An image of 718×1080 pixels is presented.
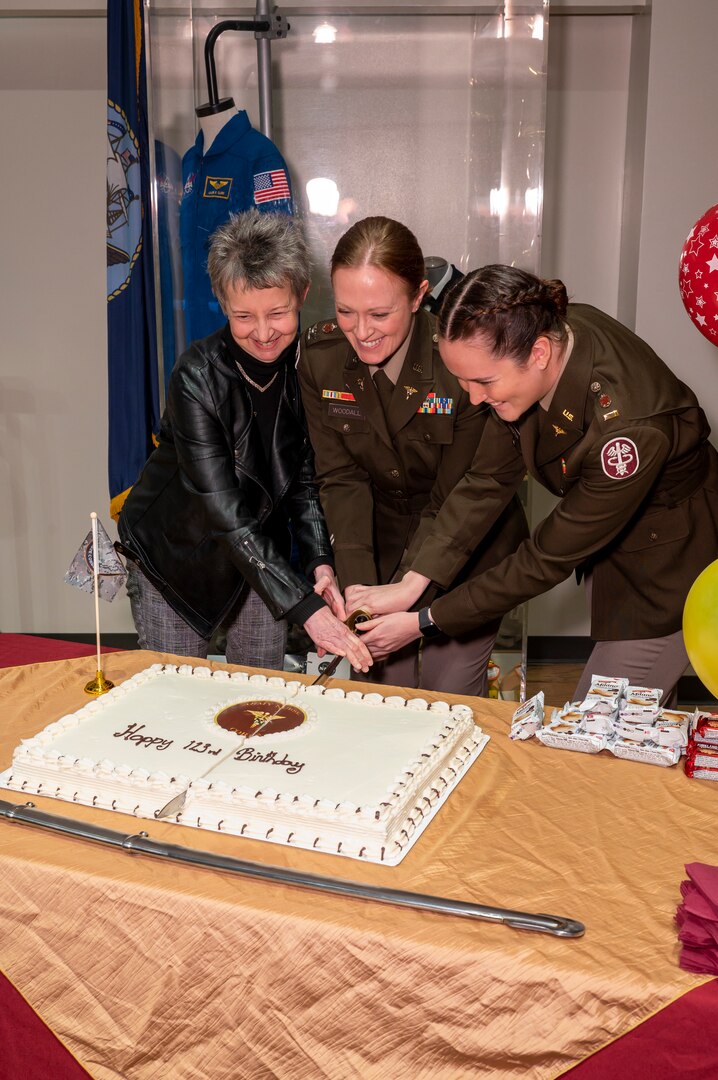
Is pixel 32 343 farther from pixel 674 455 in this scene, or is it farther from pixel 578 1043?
pixel 578 1043

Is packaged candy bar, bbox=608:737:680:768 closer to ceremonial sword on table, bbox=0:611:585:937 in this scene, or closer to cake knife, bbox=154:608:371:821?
ceremonial sword on table, bbox=0:611:585:937

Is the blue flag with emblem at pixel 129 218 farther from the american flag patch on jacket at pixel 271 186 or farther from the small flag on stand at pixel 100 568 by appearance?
the small flag on stand at pixel 100 568

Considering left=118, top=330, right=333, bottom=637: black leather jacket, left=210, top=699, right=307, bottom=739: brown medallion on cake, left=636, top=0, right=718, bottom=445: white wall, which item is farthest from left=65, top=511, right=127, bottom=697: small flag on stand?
left=636, top=0, right=718, bottom=445: white wall

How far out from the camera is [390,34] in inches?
122

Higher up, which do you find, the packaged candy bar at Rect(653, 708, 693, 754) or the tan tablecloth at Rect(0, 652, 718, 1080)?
the packaged candy bar at Rect(653, 708, 693, 754)

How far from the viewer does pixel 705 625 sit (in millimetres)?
1365

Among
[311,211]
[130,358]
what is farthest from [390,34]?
[130,358]

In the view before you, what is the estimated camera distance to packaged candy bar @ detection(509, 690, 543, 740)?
5.14 feet

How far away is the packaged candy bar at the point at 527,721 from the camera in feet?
5.14

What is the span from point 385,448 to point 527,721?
774mm

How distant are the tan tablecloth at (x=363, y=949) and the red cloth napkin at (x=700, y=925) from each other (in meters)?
0.02

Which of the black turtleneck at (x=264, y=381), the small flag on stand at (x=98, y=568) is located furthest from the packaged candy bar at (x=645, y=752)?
the black turtleneck at (x=264, y=381)

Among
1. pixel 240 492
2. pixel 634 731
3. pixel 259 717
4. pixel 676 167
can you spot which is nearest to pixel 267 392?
pixel 240 492

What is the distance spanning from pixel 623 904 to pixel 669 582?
3.00ft
